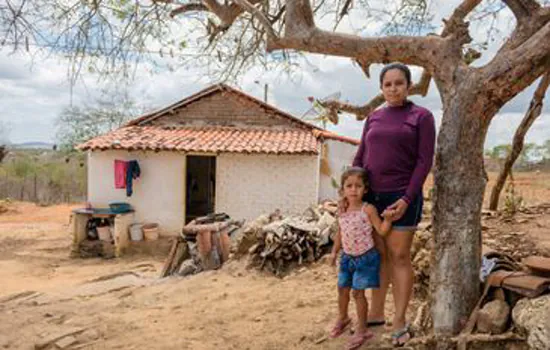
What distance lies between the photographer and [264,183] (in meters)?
12.1

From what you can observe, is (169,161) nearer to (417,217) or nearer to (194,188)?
→ (194,188)

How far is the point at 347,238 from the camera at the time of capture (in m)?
3.26

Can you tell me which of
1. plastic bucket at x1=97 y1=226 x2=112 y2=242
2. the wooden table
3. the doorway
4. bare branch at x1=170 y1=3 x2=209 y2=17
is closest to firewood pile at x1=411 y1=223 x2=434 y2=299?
bare branch at x1=170 y1=3 x2=209 y2=17

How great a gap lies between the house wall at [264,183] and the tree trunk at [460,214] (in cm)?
898

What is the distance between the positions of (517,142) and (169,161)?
850 centimetres

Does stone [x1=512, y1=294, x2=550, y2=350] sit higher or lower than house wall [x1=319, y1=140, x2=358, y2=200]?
lower

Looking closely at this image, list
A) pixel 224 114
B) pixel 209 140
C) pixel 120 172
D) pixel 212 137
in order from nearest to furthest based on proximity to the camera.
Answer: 1. pixel 120 172
2. pixel 209 140
3. pixel 212 137
4. pixel 224 114

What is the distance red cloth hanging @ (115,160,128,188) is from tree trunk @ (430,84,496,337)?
1030cm

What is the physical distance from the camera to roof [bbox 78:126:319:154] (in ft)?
37.9

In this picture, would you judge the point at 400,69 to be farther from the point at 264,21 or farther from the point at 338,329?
the point at 338,329

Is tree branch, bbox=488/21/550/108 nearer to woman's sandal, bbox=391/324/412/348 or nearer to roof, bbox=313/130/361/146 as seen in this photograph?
woman's sandal, bbox=391/324/412/348

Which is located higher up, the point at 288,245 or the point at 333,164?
the point at 333,164

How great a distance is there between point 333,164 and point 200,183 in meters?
5.41

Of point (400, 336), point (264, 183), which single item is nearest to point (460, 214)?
point (400, 336)
